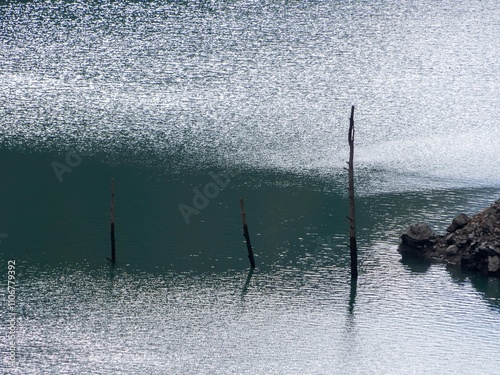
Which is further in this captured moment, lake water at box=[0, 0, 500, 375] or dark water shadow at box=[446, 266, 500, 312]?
dark water shadow at box=[446, 266, 500, 312]

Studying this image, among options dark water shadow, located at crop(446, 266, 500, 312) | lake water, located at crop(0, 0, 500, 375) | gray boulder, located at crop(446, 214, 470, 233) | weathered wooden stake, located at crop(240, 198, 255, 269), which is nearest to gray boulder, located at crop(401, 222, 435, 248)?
lake water, located at crop(0, 0, 500, 375)

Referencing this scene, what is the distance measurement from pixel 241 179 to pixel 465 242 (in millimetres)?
13346

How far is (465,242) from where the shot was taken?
44.2m

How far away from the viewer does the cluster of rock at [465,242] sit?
142ft

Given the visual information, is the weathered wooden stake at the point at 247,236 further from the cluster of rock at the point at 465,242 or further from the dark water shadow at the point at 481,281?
the dark water shadow at the point at 481,281

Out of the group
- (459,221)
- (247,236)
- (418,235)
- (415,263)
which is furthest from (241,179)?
(459,221)

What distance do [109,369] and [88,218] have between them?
605 inches

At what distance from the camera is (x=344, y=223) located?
48812 mm

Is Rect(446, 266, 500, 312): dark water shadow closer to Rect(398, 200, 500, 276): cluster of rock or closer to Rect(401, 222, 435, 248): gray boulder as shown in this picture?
Rect(398, 200, 500, 276): cluster of rock

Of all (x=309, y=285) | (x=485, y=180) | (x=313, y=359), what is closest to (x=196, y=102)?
(x=485, y=180)

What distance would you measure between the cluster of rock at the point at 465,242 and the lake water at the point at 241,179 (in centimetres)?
64

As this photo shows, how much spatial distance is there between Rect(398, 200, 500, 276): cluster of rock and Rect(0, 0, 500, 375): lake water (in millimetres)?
642

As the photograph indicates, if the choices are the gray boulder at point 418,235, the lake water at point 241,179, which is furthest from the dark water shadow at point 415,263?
the gray boulder at point 418,235

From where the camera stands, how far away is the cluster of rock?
43281mm
